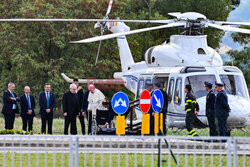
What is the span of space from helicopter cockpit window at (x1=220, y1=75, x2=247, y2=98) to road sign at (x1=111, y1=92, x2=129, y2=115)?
7.02 metres

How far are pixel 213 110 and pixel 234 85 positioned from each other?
3.01m

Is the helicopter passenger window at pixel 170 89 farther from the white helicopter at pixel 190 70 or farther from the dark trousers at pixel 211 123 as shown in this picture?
the dark trousers at pixel 211 123

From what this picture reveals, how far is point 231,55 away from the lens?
55000mm

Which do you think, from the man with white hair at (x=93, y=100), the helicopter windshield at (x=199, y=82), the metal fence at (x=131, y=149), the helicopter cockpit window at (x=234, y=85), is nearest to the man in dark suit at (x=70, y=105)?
the man with white hair at (x=93, y=100)

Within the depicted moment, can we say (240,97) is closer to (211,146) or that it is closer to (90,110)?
(90,110)

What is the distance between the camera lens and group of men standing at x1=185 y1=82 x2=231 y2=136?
1695cm

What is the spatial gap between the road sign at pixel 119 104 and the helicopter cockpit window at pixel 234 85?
23.0ft

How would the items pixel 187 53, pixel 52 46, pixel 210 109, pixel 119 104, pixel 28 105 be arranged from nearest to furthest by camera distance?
1. pixel 119 104
2. pixel 210 109
3. pixel 28 105
4. pixel 187 53
5. pixel 52 46

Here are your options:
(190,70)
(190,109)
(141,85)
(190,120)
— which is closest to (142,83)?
(141,85)

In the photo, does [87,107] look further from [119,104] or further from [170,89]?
[119,104]

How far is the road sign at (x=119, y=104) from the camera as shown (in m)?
13.9

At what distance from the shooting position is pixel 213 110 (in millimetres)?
17750

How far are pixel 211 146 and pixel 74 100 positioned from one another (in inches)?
405

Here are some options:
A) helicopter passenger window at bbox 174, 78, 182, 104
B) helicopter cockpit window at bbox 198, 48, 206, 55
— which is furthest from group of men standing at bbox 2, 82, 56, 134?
helicopter cockpit window at bbox 198, 48, 206, 55
